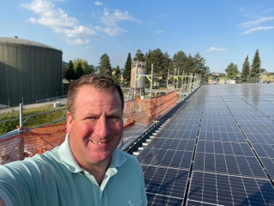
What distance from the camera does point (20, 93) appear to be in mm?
35375

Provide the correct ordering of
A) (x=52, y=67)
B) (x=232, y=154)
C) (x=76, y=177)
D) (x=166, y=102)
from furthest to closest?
1. (x=52, y=67)
2. (x=166, y=102)
3. (x=232, y=154)
4. (x=76, y=177)

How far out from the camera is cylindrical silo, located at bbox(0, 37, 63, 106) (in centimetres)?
3431

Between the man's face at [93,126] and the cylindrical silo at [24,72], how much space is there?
3903 centimetres

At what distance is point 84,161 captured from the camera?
1.54 metres

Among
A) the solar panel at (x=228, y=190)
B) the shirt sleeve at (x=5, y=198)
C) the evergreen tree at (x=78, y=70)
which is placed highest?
the evergreen tree at (x=78, y=70)

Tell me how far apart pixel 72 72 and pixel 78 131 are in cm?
6734

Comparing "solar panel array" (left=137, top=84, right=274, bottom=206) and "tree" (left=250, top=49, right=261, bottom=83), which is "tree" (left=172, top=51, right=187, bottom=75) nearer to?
"tree" (left=250, top=49, right=261, bottom=83)

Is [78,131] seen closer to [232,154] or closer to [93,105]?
[93,105]

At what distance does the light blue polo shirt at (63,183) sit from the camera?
119 centimetres

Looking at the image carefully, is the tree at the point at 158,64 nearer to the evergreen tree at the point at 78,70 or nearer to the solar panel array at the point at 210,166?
the evergreen tree at the point at 78,70

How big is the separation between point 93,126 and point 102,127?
0.07 m

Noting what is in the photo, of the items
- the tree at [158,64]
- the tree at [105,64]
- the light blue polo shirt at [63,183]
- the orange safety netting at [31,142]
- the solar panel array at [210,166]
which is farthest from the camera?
the tree at [105,64]

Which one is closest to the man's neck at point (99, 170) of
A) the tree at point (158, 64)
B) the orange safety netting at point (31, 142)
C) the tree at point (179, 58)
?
the orange safety netting at point (31, 142)

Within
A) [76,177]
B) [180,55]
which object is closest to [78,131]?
[76,177]
